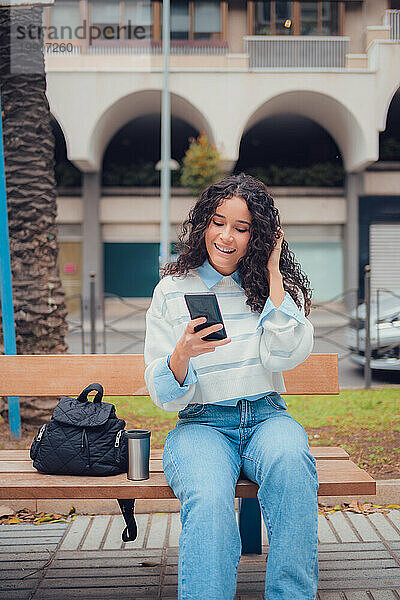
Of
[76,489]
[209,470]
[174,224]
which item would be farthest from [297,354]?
[174,224]

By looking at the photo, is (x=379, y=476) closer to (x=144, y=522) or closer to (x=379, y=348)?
(x=144, y=522)

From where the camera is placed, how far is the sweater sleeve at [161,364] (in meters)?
2.34

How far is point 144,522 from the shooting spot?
360 cm

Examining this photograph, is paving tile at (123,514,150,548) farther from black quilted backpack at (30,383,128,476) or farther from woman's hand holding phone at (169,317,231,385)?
woman's hand holding phone at (169,317,231,385)

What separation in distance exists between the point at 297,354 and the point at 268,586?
2.61ft

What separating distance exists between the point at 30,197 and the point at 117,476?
9.71ft

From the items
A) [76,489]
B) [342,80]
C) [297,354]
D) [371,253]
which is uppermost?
[342,80]

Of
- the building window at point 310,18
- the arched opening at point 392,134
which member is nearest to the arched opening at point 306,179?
the building window at point 310,18

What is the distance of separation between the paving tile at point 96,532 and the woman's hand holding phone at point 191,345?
138 cm

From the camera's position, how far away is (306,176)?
13.8m

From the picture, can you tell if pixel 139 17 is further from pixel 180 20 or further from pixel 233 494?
pixel 233 494

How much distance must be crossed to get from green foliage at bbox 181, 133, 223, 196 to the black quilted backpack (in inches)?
340

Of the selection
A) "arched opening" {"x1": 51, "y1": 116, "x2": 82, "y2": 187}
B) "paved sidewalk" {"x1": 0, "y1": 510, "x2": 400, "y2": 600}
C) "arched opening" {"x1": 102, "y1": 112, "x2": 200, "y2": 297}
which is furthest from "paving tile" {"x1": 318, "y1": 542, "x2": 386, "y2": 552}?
"arched opening" {"x1": 102, "y1": 112, "x2": 200, "y2": 297}

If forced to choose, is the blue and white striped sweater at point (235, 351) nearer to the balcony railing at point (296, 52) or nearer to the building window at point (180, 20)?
the balcony railing at point (296, 52)
